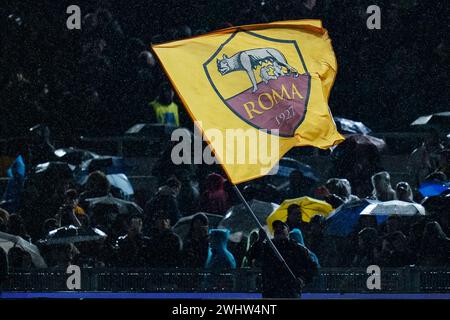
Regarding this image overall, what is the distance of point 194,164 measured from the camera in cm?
1905

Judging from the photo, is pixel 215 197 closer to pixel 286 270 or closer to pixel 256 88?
pixel 256 88

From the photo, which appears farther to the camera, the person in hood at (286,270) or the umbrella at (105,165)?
the umbrella at (105,165)

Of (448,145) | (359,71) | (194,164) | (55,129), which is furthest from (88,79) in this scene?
(448,145)

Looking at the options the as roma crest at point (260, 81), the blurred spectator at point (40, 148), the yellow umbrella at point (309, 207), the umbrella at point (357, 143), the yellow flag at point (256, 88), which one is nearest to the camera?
the yellow flag at point (256, 88)

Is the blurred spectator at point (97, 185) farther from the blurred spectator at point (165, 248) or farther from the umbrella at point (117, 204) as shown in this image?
the blurred spectator at point (165, 248)

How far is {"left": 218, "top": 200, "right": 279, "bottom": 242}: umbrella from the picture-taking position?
16.4m

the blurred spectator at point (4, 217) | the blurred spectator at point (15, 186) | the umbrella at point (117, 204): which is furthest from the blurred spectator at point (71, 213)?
the blurred spectator at point (15, 186)

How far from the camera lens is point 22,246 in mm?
15312

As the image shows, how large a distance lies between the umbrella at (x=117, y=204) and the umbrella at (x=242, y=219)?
117cm

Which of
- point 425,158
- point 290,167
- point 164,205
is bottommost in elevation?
point 164,205

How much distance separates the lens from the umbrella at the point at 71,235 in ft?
52.2

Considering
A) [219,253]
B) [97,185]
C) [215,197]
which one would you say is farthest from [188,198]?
[219,253]

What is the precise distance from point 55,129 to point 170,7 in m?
2.32

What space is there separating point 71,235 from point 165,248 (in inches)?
44.8
